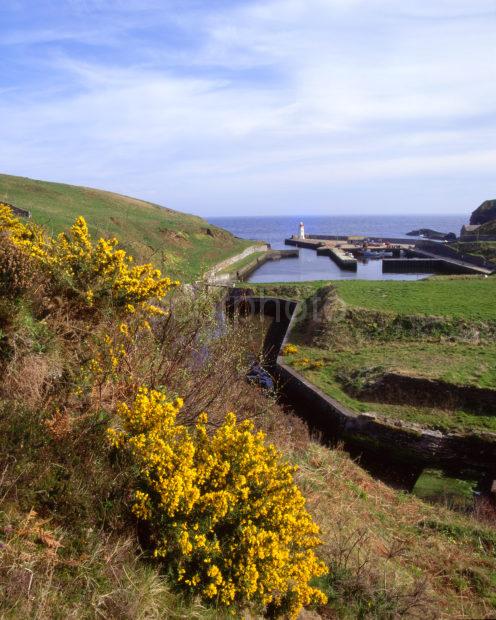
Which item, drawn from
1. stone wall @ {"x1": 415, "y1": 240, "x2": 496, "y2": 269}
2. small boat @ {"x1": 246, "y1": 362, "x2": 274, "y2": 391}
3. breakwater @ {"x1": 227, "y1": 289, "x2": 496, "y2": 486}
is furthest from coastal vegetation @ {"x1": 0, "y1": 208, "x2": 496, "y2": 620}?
stone wall @ {"x1": 415, "y1": 240, "x2": 496, "y2": 269}

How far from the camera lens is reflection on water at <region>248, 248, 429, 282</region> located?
43.4 meters

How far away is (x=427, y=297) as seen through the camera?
1997cm

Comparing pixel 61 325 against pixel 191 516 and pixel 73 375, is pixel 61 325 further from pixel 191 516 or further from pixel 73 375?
pixel 191 516

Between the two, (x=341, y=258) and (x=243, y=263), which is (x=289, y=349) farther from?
(x=341, y=258)

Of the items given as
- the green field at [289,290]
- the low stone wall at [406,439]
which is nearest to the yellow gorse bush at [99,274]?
the low stone wall at [406,439]

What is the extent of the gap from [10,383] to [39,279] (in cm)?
144

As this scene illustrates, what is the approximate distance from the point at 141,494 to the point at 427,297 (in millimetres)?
18006

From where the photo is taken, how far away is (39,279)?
227 inches

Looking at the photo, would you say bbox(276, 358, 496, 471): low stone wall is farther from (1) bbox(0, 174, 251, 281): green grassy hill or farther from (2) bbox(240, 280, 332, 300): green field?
(1) bbox(0, 174, 251, 281): green grassy hill

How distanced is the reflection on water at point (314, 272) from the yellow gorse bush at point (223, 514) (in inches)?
1366

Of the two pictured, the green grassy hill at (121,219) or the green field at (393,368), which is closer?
the green field at (393,368)

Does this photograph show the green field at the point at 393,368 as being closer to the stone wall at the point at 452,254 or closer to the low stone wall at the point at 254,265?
the low stone wall at the point at 254,265

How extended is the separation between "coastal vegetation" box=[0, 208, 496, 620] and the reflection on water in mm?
32883

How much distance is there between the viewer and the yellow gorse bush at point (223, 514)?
361 centimetres
